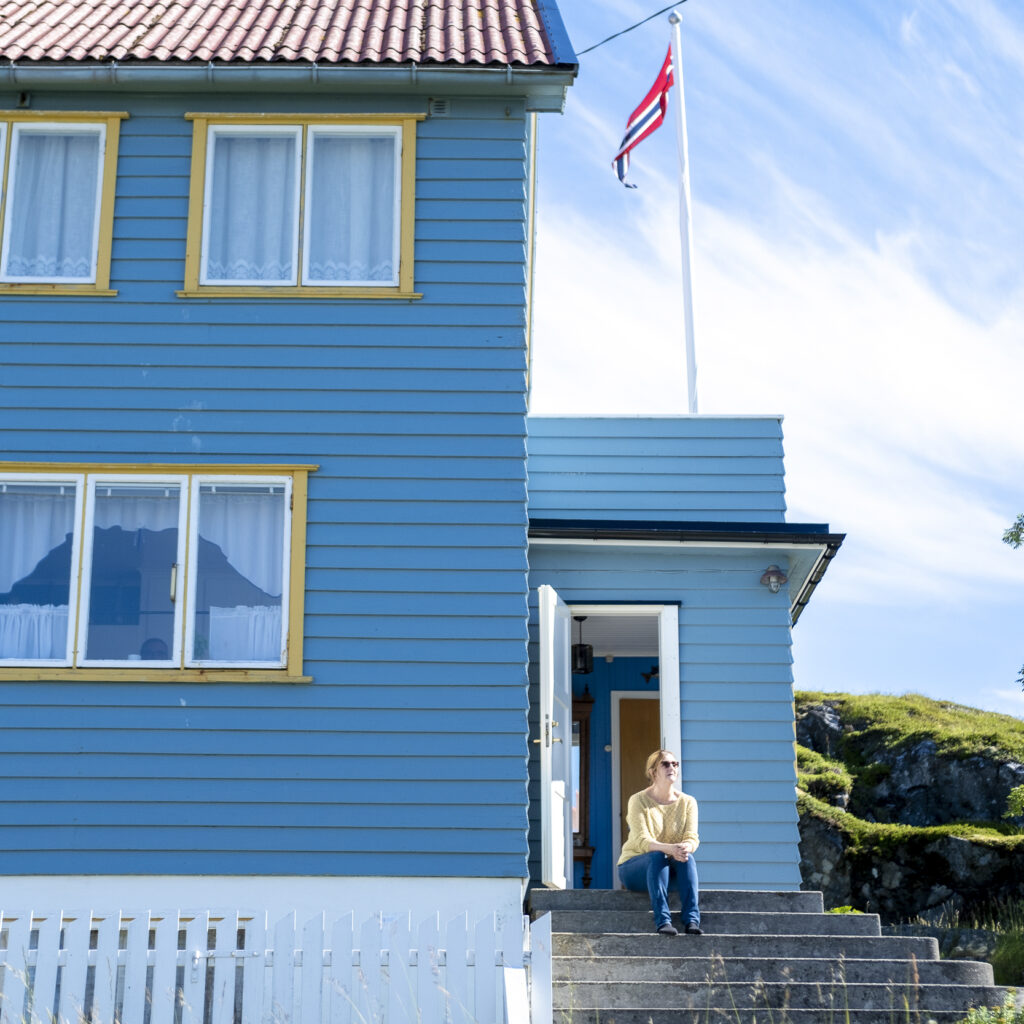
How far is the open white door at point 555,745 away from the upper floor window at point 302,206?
2.63 m

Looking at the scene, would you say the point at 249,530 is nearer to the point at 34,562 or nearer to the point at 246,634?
the point at 246,634

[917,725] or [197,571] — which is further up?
[197,571]

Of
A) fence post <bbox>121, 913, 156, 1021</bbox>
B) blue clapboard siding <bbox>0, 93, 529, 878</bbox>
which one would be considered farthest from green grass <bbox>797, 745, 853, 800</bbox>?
fence post <bbox>121, 913, 156, 1021</bbox>

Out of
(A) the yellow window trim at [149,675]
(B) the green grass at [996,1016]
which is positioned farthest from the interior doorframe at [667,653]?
(B) the green grass at [996,1016]

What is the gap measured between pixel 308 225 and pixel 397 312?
3.11ft

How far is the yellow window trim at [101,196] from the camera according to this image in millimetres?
10586

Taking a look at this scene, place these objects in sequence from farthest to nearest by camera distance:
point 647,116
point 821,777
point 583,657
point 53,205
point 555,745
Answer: point 821,777 → point 647,116 → point 583,657 → point 555,745 → point 53,205

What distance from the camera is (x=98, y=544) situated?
10148mm

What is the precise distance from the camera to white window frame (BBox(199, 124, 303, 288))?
1066 centimetres

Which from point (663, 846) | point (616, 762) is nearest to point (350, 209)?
point (663, 846)

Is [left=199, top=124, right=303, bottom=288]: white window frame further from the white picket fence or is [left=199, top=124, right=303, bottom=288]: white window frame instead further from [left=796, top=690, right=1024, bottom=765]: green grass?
[left=796, top=690, right=1024, bottom=765]: green grass

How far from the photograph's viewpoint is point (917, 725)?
22.1 metres

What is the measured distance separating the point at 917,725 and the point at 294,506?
1443cm

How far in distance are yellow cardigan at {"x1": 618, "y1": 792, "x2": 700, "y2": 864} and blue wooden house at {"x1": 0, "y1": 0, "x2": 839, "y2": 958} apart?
740mm
